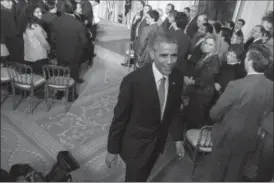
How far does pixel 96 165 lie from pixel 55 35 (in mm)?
2432

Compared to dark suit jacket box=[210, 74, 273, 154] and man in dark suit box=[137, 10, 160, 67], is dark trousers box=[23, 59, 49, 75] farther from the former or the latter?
dark suit jacket box=[210, 74, 273, 154]

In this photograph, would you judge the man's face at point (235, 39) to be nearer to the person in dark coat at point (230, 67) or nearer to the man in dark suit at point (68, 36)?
the person in dark coat at point (230, 67)

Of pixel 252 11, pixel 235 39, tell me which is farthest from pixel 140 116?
pixel 252 11

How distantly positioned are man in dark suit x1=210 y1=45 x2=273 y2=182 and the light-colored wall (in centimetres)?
734

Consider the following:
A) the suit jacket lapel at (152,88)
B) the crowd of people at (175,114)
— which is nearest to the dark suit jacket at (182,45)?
→ the crowd of people at (175,114)

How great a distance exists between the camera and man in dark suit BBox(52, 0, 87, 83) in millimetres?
4297

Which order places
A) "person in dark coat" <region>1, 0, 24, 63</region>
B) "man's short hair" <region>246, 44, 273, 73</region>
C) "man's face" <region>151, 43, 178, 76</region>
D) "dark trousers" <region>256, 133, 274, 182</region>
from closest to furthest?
"man's face" <region>151, 43, 178, 76</region>
"man's short hair" <region>246, 44, 273, 73</region>
"dark trousers" <region>256, 133, 274, 182</region>
"person in dark coat" <region>1, 0, 24, 63</region>

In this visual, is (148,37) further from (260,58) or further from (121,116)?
(121,116)

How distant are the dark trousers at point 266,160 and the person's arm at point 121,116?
1783mm

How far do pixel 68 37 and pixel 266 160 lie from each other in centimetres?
350

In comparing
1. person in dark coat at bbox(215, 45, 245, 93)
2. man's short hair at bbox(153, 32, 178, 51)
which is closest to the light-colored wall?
person in dark coat at bbox(215, 45, 245, 93)

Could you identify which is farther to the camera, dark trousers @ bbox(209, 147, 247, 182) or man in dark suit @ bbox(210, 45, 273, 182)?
dark trousers @ bbox(209, 147, 247, 182)

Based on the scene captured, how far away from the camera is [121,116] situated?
1.96m

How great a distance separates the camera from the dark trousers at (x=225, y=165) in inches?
103
